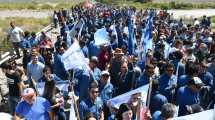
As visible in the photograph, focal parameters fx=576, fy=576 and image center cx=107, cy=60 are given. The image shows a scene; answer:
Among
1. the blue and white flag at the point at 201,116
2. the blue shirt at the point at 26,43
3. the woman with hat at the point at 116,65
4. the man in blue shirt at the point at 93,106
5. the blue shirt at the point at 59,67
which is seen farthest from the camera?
the blue shirt at the point at 26,43

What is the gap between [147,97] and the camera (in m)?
9.07

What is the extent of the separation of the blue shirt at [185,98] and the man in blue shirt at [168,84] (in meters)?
0.76

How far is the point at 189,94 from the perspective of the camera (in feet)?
31.4

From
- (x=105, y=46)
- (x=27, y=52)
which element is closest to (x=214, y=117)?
(x=105, y=46)

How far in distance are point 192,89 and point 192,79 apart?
179mm

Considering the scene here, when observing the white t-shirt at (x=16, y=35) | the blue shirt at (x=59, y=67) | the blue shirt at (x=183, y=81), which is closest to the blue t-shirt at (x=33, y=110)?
the blue shirt at (x=183, y=81)

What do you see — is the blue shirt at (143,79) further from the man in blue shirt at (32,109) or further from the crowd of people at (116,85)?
the man in blue shirt at (32,109)

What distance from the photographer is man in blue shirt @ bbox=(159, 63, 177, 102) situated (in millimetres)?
10453

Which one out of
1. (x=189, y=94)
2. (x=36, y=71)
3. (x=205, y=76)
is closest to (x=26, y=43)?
(x=36, y=71)

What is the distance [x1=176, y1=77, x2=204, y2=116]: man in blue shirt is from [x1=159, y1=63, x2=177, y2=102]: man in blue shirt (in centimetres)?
76

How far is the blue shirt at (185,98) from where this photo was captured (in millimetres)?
9555

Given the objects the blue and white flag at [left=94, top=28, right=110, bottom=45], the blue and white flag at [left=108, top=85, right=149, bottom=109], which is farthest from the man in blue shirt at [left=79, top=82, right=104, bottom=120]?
the blue and white flag at [left=94, top=28, right=110, bottom=45]

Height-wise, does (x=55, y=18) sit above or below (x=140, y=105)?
below

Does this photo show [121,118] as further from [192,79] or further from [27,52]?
[27,52]
